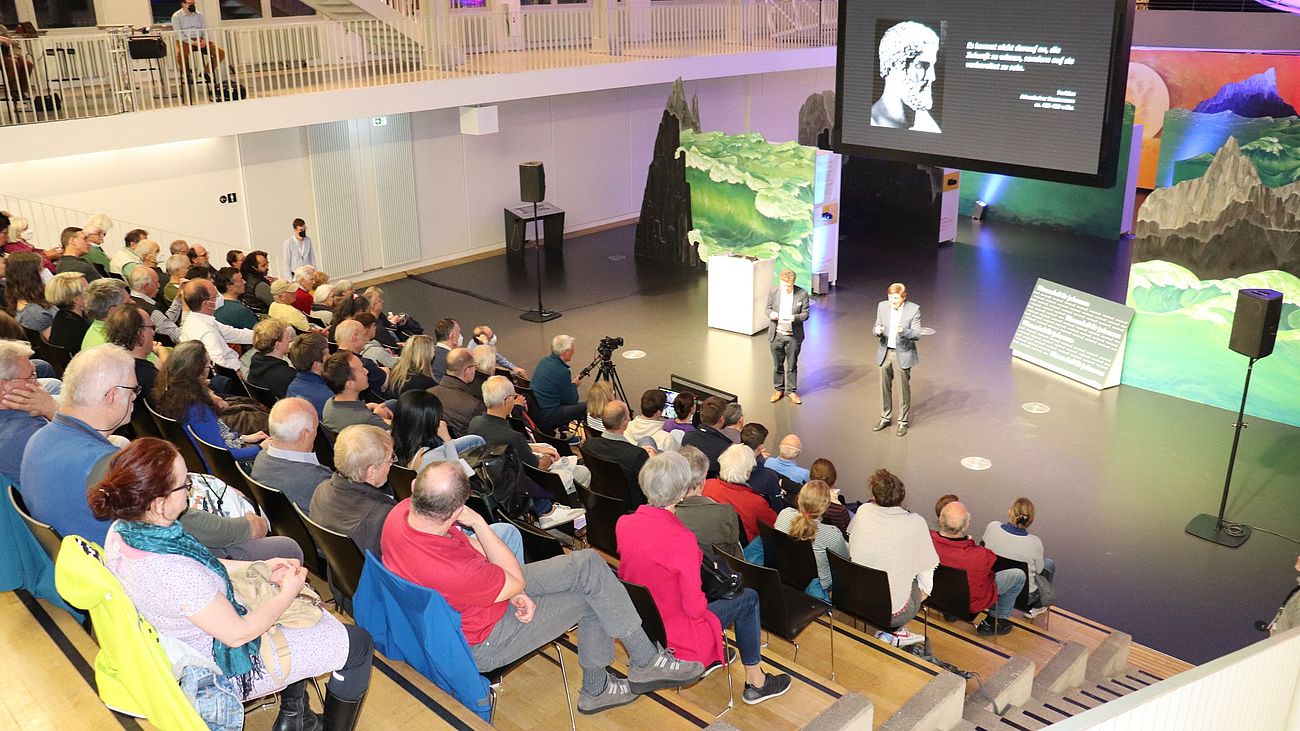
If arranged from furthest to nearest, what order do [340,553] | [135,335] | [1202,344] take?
1. [1202,344]
2. [135,335]
3. [340,553]

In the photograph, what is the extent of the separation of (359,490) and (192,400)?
1719 millimetres

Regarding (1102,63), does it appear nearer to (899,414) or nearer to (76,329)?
(899,414)

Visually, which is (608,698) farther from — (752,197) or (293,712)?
(752,197)

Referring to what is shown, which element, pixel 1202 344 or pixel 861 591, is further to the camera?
pixel 1202 344

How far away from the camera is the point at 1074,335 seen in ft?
36.9

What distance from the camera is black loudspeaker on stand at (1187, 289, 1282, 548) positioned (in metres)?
7.82

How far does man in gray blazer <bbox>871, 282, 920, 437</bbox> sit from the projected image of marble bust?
1764mm

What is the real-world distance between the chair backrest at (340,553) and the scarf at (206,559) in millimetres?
830

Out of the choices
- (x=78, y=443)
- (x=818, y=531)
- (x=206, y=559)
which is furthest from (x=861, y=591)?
(x=78, y=443)

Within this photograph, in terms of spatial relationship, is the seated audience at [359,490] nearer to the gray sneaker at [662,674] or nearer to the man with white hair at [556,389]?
the gray sneaker at [662,674]

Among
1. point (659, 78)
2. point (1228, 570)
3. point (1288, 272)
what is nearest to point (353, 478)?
point (1228, 570)

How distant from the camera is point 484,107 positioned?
48.1 ft

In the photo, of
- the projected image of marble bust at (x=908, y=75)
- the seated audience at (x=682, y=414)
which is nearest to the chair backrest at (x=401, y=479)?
the seated audience at (x=682, y=414)

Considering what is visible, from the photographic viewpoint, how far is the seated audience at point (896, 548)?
5.37 metres
